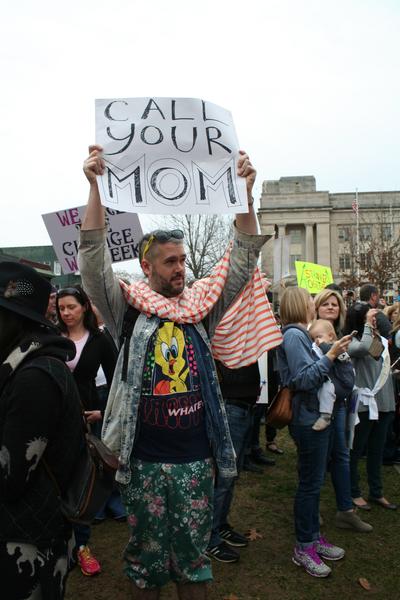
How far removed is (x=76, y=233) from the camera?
6043 mm

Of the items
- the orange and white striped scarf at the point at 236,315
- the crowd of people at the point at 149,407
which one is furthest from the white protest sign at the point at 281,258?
the orange and white striped scarf at the point at 236,315

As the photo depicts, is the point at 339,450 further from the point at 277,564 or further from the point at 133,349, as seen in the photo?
the point at 133,349

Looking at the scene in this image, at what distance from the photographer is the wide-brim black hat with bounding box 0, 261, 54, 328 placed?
1.98 meters

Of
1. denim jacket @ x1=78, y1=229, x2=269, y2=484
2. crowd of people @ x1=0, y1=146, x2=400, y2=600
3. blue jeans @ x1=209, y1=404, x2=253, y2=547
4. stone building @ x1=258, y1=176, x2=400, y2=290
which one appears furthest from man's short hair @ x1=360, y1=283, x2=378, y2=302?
stone building @ x1=258, y1=176, x2=400, y2=290

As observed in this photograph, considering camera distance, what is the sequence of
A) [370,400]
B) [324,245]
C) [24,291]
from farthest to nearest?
[324,245] → [370,400] → [24,291]

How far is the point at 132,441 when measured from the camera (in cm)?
241

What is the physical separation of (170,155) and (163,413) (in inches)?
52.2

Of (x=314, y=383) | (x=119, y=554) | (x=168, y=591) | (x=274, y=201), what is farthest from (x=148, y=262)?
(x=274, y=201)

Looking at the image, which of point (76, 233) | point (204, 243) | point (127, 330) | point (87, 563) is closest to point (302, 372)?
point (127, 330)

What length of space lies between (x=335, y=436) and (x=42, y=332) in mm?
3047

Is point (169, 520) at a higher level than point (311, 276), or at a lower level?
lower

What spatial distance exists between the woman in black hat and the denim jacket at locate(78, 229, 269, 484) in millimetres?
340

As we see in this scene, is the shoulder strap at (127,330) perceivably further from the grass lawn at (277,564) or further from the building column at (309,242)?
the building column at (309,242)

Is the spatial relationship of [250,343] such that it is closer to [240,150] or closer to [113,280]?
[113,280]
